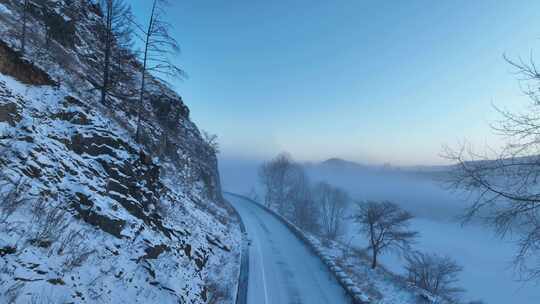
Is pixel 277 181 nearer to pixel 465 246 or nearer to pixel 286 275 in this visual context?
pixel 286 275

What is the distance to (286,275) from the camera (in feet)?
45.5

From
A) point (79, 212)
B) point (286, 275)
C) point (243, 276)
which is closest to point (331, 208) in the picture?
point (286, 275)

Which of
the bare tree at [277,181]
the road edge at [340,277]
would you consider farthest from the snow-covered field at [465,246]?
the bare tree at [277,181]

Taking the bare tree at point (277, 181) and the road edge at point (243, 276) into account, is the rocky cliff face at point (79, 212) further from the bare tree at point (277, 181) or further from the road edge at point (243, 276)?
the bare tree at point (277, 181)

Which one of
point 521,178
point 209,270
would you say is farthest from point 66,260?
point 521,178

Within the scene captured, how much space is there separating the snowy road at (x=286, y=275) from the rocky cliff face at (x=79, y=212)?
1.53 m

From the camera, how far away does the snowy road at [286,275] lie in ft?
37.7

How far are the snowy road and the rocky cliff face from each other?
60.3 inches

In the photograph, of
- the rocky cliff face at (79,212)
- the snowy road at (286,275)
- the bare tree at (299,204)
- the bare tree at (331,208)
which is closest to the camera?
the rocky cliff face at (79,212)

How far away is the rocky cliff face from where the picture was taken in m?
4.64

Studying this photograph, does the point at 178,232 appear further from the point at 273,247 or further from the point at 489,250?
the point at 489,250

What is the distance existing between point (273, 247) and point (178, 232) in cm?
994

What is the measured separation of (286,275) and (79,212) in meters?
10.8

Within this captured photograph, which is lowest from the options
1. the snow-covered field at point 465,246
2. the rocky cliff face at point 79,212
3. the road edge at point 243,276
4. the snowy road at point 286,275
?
the snow-covered field at point 465,246
